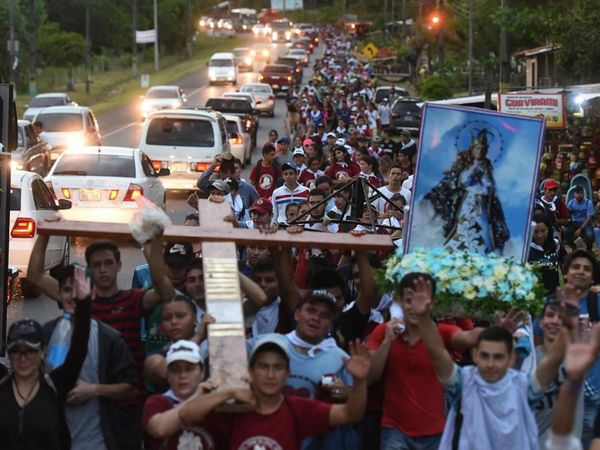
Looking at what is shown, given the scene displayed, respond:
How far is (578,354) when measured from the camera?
6527mm

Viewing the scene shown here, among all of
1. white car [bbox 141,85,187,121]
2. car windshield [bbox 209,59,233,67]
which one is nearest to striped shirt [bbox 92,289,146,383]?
white car [bbox 141,85,187,121]

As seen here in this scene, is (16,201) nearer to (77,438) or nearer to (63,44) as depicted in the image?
(77,438)

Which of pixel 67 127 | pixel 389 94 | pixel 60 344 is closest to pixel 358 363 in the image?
pixel 60 344

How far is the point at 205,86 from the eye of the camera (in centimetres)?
7912

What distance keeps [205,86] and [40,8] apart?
1062cm

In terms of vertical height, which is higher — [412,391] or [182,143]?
[182,143]

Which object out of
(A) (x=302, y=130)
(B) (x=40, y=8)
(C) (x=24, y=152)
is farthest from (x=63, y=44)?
(C) (x=24, y=152)

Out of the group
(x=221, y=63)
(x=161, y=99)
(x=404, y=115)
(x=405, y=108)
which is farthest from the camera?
(x=221, y=63)

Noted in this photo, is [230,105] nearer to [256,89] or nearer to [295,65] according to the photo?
[256,89]

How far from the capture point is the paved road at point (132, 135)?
17.0 m

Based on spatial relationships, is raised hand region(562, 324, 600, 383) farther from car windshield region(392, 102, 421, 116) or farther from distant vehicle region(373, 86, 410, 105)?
distant vehicle region(373, 86, 410, 105)

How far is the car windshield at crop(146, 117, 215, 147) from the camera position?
2811cm

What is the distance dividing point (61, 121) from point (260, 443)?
29655 mm

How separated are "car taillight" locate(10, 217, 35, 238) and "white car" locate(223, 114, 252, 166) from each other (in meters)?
15.8
